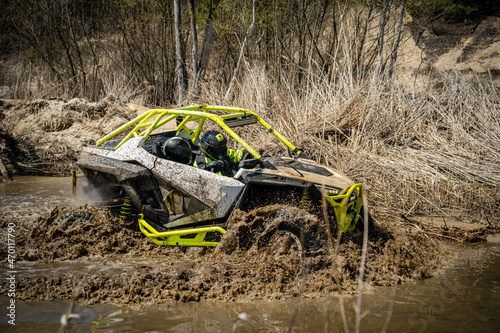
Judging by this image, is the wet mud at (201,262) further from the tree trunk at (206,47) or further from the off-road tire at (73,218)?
the tree trunk at (206,47)

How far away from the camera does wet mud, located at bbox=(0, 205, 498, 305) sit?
378 cm

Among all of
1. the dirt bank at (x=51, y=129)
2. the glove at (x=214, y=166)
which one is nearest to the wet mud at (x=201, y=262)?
the glove at (x=214, y=166)

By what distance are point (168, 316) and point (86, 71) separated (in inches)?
451

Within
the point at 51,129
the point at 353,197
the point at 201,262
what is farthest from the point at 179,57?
the point at 353,197

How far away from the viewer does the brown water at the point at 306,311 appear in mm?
3197

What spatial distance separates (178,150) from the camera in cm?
480

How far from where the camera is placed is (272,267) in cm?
403

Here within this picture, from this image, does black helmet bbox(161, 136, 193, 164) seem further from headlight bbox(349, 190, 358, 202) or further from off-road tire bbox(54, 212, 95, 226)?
headlight bbox(349, 190, 358, 202)

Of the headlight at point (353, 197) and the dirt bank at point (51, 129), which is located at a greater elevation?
the headlight at point (353, 197)

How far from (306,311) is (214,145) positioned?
2.35 m

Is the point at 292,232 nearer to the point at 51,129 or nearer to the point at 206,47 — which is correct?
the point at 206,47

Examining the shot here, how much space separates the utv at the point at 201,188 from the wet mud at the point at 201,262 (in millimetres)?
207

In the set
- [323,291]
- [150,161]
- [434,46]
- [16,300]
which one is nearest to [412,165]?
[323,291]

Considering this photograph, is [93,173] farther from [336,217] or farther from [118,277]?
[336,217]
